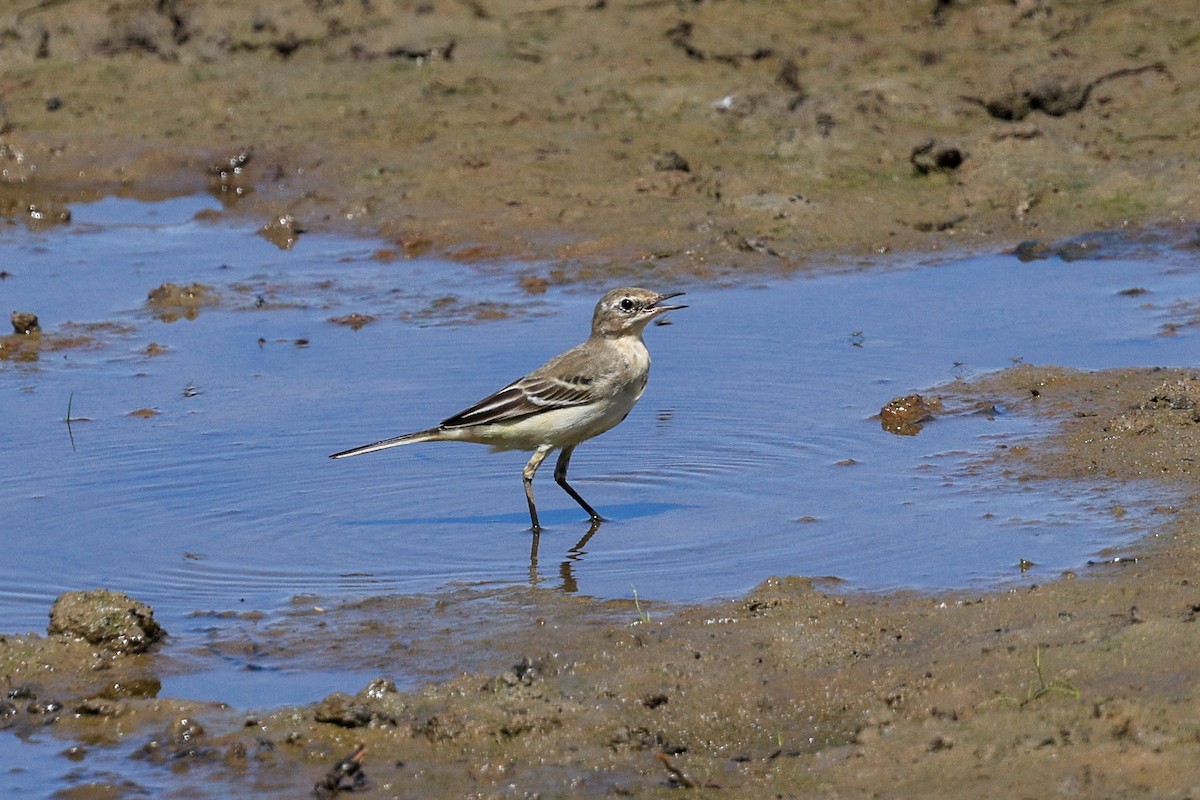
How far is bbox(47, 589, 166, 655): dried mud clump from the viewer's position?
6.91 meters

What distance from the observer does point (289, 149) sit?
17.5m

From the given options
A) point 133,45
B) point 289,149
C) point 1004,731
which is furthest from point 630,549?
point 133,45

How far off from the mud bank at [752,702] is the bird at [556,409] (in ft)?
5.97

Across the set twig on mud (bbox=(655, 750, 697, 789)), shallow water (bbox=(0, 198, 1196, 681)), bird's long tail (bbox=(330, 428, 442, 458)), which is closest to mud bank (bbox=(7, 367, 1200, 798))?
twig on mud (bbox=(655, 750, 697, 789))

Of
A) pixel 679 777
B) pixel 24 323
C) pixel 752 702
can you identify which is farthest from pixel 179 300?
pixel 679 777

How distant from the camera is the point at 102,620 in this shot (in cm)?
693

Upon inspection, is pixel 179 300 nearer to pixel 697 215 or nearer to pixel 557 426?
pixel 697 215

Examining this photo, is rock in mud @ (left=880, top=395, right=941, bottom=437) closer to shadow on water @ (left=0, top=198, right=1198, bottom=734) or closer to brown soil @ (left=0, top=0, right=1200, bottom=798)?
shadow on water @ (left=0, top=198, right=1198, bottom=734)

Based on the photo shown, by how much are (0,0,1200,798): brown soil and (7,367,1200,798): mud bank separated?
16 mm

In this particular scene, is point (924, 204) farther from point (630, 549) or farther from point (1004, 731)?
point (1004, 731)

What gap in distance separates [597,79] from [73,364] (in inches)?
277

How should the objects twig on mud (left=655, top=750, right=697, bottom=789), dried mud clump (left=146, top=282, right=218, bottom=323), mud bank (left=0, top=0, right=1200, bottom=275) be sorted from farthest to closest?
1. mud bank (left=0, top=0, right=1200, bottom=275)
2. dried mud clump (left=146, top=282, right=218, bottom=323)
3. twig on mud (left=655, top=750, right=697, bottom=789)

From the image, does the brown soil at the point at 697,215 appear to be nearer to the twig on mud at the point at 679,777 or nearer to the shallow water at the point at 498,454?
the twig on mud at the point at 679,777

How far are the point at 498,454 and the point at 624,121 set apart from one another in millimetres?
6844
